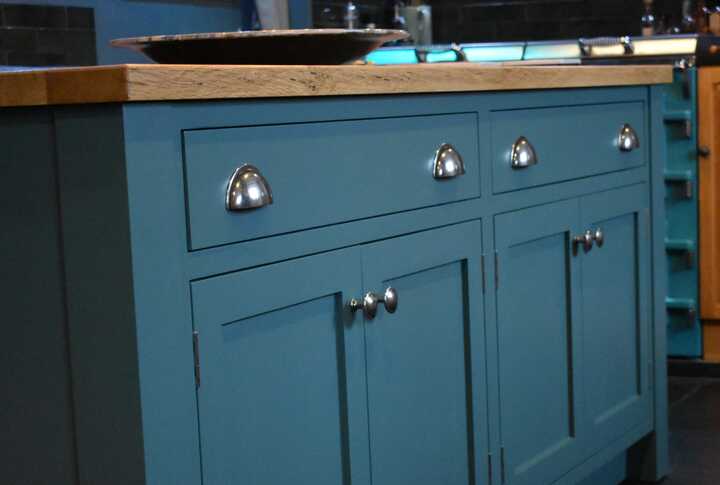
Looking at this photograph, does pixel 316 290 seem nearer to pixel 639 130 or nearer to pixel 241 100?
pixel 241 100

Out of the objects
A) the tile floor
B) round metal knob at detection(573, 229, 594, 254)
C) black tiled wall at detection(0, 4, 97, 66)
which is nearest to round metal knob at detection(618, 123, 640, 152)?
round metal knob at detection(573, 229, 594, 254)

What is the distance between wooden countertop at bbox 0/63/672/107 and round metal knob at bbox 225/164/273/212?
0.31 ft

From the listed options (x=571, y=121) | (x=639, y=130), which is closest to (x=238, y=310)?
(x=571, y=121)

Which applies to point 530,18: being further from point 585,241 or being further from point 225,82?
point 225,82

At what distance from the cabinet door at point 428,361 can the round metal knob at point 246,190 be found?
29 cm

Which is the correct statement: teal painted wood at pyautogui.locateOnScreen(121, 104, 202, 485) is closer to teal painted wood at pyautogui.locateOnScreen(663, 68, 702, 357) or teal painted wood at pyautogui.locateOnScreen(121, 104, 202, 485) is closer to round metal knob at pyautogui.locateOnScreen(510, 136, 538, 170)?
round metal knob at pyautogui.locateOnScreen(510, 136, 538, 170)

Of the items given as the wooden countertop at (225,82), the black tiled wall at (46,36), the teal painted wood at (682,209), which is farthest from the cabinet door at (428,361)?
the teal painted wood at (682,209)

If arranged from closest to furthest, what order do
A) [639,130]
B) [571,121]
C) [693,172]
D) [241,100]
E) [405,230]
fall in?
1. [241,100]
2. [405,230]
3. [571,121]
4. [639,130]
5. [693,172]

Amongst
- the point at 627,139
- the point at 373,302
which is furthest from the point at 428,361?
the point at 627,139

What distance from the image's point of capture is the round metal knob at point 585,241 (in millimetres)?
2402

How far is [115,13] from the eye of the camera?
2783 mm

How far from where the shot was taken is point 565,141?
2352mm

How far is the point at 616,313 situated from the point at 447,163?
838 millimetres

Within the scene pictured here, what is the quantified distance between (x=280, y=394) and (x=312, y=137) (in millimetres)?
344
